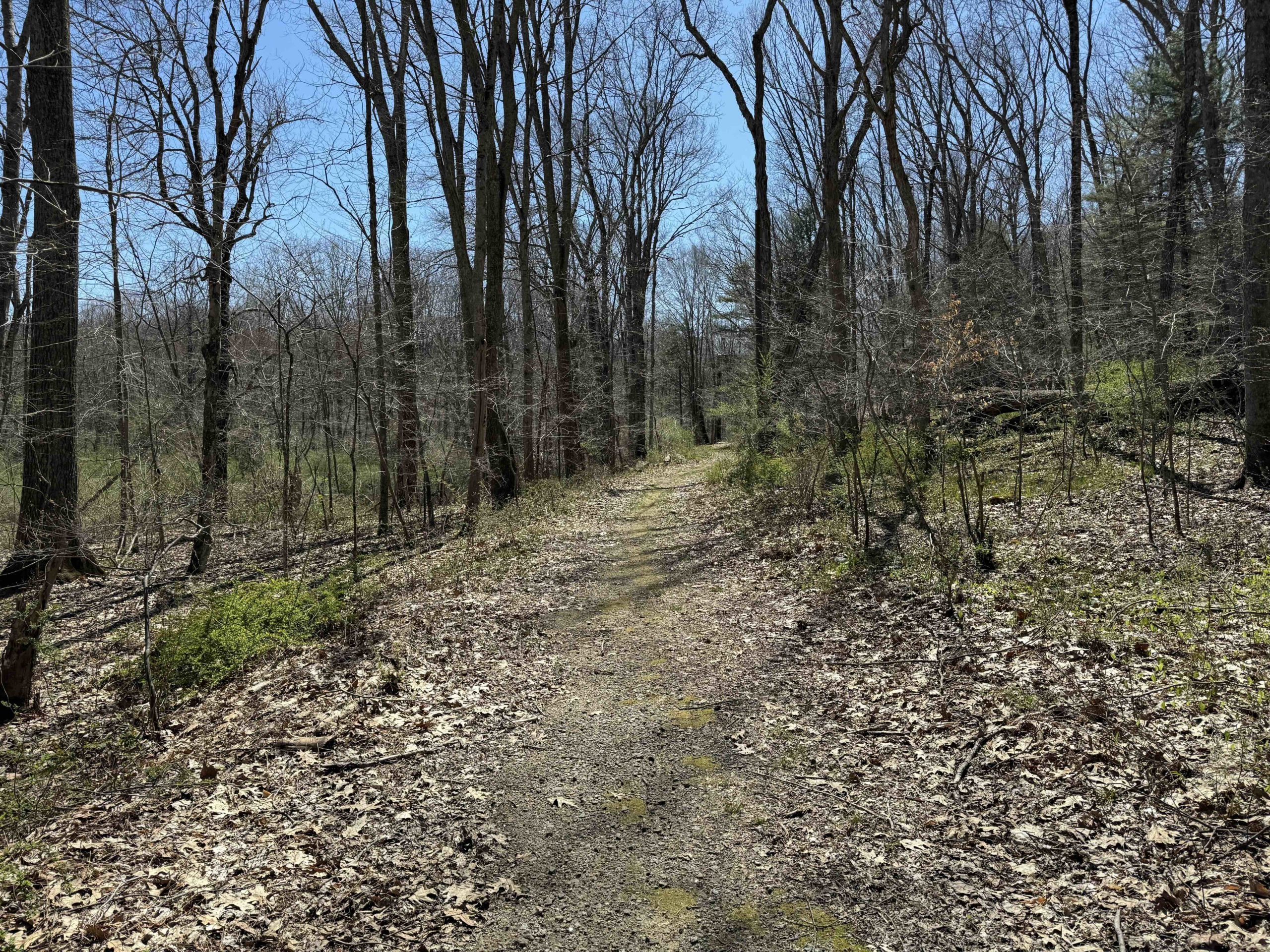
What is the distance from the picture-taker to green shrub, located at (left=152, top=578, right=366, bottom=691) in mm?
6289

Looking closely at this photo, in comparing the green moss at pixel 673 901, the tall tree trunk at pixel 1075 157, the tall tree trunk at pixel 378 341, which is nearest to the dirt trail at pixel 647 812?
the green moss at pixel 673 901

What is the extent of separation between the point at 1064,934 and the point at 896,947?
0.66 metres

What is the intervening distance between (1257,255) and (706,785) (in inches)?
326

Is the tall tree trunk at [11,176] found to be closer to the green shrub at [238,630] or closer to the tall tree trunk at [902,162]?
the green shrub at [238,630]

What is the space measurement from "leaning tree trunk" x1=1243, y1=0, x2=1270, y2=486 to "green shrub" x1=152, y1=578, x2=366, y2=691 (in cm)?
971

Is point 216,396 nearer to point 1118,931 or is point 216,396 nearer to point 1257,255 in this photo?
point 1118,931

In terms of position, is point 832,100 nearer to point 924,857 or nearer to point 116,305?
point 116,305

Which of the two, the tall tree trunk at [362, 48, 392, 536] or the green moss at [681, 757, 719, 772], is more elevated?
the tall tree trunk at [362, 48, 392, 536]

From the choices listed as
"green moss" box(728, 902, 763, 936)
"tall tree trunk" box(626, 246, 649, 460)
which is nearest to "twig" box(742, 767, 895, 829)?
"green moss" box(728, 902, 763, 936)

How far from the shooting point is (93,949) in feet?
10.2

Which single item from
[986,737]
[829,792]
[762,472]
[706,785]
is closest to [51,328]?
[706,785]

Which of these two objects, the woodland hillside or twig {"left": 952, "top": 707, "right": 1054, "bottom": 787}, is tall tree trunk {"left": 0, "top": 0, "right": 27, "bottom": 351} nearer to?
the woodland hillside

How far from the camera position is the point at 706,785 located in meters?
4.23

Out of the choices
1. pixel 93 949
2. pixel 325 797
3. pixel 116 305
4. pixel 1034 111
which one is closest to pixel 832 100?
pixel 1034 111
